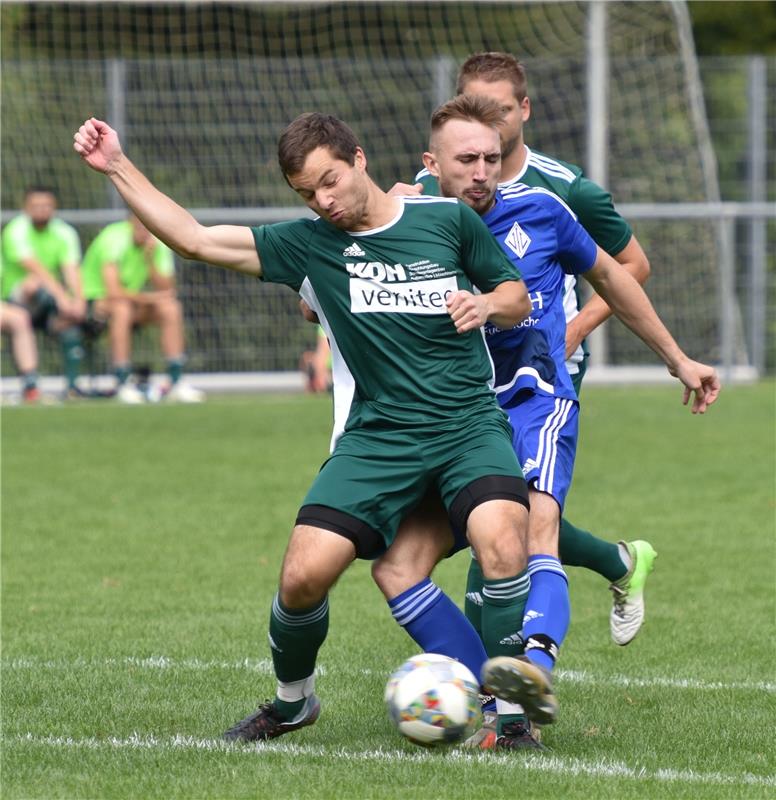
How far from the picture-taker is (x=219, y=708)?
5.64m

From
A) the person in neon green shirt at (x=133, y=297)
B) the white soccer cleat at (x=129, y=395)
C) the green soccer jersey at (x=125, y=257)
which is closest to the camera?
the white soccer cleat at (x=129, y=395)

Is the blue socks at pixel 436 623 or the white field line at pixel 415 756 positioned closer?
the white field line at pixel 415 756

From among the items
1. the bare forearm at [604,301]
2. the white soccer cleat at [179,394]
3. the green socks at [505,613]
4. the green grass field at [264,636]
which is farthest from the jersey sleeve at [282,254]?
the white soccer cleat at [179,394]

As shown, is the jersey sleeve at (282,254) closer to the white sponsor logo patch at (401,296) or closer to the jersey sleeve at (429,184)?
the white sponsor logo patch at (401,296)

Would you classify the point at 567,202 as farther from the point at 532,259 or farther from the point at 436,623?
the point at 436,623

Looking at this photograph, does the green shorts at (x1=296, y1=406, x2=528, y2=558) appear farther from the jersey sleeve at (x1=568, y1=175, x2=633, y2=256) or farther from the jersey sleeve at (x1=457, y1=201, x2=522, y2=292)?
the jersey sleeve at (x1=568, y1=175, x2=633, y2=256)

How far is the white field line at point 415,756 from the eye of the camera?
4.66 metres

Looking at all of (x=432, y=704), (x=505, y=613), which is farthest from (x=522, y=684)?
(x=505, y=613)

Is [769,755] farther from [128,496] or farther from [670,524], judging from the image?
[128,496]

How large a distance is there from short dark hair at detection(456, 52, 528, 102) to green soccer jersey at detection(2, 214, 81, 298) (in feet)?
39.2

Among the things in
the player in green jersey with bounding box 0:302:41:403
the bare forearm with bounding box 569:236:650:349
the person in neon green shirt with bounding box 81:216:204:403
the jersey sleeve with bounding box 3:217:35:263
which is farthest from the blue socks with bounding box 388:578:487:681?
the jersey sleeve with bounding box 3:217:35:263

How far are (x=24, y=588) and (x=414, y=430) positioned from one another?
3605 millimetres

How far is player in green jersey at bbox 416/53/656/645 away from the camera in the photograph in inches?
225

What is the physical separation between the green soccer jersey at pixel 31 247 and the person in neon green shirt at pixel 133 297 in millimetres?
414
